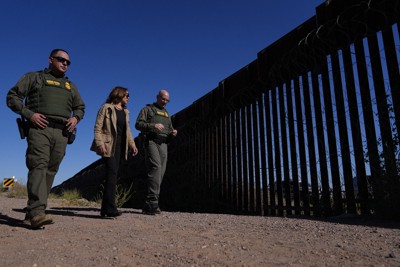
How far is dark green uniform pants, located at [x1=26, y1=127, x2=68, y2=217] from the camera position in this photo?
→ 3.17 m

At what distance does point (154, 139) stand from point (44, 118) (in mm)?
1755

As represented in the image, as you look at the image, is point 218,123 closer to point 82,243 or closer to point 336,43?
point 336,43

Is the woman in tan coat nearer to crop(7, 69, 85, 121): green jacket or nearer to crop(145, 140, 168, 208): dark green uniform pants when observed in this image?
crop(145, 140, 168, 208): dark green uniform pants

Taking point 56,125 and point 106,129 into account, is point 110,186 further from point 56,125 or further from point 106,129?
point 56,125

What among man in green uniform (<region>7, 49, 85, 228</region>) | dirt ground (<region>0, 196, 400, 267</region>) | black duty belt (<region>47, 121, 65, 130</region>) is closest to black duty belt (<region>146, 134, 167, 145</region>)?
man in green uniform (<region>7, 49, 85, 228</region>)

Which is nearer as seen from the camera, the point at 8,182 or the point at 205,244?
the point at 205,244

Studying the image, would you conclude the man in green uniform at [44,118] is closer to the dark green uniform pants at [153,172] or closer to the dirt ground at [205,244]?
the dirt ground at [205,244]

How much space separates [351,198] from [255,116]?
2.20 m

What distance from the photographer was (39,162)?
3217 mm

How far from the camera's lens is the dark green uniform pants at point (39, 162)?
10.4 ft

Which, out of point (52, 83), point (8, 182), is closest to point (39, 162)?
point (52, 83)

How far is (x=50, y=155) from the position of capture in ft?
11.3

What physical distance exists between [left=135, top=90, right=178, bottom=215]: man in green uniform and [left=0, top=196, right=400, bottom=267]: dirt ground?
1.25 meters

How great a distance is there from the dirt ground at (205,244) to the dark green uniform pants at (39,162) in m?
0.25
